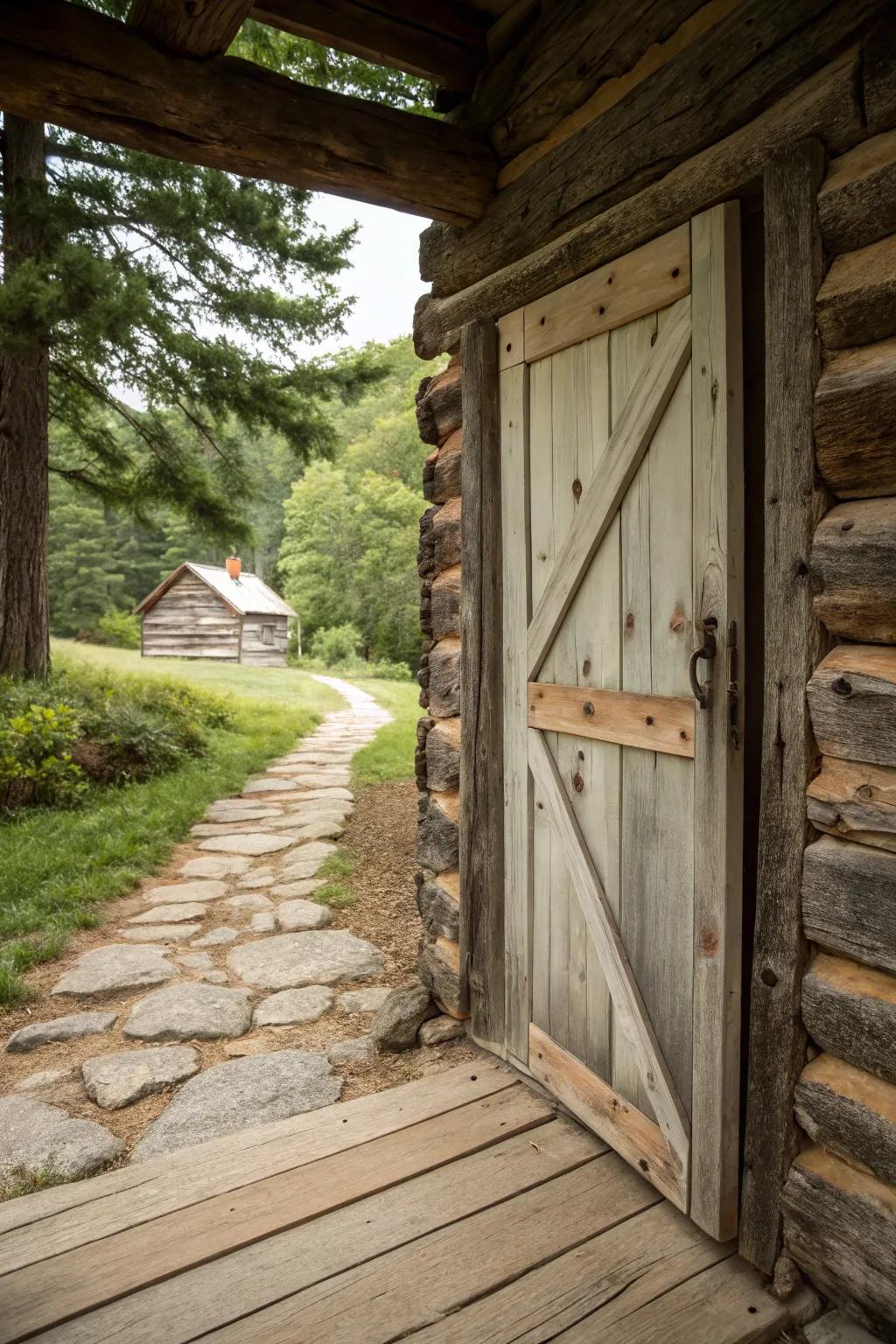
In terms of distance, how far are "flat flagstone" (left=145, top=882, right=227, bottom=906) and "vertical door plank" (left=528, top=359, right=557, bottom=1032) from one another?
9.14ft

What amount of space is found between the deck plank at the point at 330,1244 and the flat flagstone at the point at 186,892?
111 inches

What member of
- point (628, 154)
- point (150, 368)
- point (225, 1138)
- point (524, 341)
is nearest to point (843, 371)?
A: point (628, 154)

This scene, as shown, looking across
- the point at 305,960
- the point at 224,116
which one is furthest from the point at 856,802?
the point at 305,960

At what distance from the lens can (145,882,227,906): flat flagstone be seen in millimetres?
5008

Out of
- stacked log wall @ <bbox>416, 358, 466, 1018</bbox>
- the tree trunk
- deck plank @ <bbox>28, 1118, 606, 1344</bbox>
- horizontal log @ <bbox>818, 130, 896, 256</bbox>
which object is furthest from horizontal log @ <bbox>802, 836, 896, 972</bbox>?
the tree trunk

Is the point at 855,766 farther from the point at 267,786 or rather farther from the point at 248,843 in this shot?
the point at 267,786

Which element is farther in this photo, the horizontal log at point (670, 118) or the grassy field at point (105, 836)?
the grassy field at point (105, 836)

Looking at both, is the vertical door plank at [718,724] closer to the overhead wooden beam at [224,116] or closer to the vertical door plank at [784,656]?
the vertical door plank at [784,656]

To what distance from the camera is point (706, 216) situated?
82.2 inches

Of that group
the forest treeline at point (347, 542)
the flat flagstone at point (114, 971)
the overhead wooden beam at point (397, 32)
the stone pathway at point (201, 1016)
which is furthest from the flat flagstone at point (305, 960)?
the forest treeline at point (347, 542)

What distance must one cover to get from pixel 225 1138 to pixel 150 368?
791 cm

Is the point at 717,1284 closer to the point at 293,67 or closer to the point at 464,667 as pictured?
the point at 464,667

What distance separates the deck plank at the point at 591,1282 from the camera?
6.18ft

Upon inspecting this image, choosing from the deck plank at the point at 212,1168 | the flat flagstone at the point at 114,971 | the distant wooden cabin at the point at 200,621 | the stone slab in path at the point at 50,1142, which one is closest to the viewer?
the deck plank at the point at 212,1168
